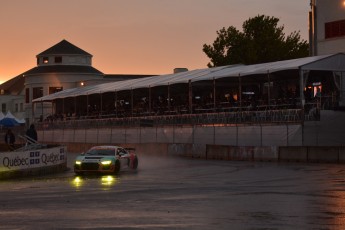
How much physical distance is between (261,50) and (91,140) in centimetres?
4279

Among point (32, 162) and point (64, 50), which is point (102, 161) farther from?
point (64, 50)

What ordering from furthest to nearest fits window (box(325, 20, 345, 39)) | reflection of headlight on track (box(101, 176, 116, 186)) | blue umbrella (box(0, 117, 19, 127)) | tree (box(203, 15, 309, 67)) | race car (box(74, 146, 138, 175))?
tree (box(203, 15, 309, 67)) → blue umbrella (box(0, 117, 19, 127)) → window (box(325, 20, 345, 39)) → race car (box(74, 146, 138, 175)) → reflection of headlight on track (box(101, 176, 116, 186))

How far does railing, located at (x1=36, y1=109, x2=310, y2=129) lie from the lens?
143 ft

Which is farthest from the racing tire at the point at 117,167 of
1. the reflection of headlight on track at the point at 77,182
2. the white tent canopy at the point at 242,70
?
the white tent canopy at the point at 242,70

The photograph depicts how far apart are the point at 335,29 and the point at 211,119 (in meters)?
16.5

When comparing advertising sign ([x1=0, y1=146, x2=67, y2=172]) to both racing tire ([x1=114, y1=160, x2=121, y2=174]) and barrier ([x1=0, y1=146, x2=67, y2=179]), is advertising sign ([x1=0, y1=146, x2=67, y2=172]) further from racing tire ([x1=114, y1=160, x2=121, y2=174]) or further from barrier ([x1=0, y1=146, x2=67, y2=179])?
racing tire ([x1=114, y1=160, x2=121, y2=174])

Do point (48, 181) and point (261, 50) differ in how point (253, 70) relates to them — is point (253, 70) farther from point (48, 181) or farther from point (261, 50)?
point (261, 50)

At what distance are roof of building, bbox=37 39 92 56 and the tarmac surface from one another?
263 feet

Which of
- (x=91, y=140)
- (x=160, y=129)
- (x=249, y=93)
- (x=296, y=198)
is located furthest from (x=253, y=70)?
(x=296, y=198)

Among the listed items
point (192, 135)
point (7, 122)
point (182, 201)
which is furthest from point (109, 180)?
point (7, 122)

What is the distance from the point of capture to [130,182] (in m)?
26.3

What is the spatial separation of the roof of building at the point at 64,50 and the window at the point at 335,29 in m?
53.6

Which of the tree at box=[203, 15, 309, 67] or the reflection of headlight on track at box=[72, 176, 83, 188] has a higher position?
the tree at box=[203, 15, 309, 67]

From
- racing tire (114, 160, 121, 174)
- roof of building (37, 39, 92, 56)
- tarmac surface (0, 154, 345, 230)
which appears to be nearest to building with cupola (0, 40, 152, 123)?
roof of building (37, 39, 92, 56)
